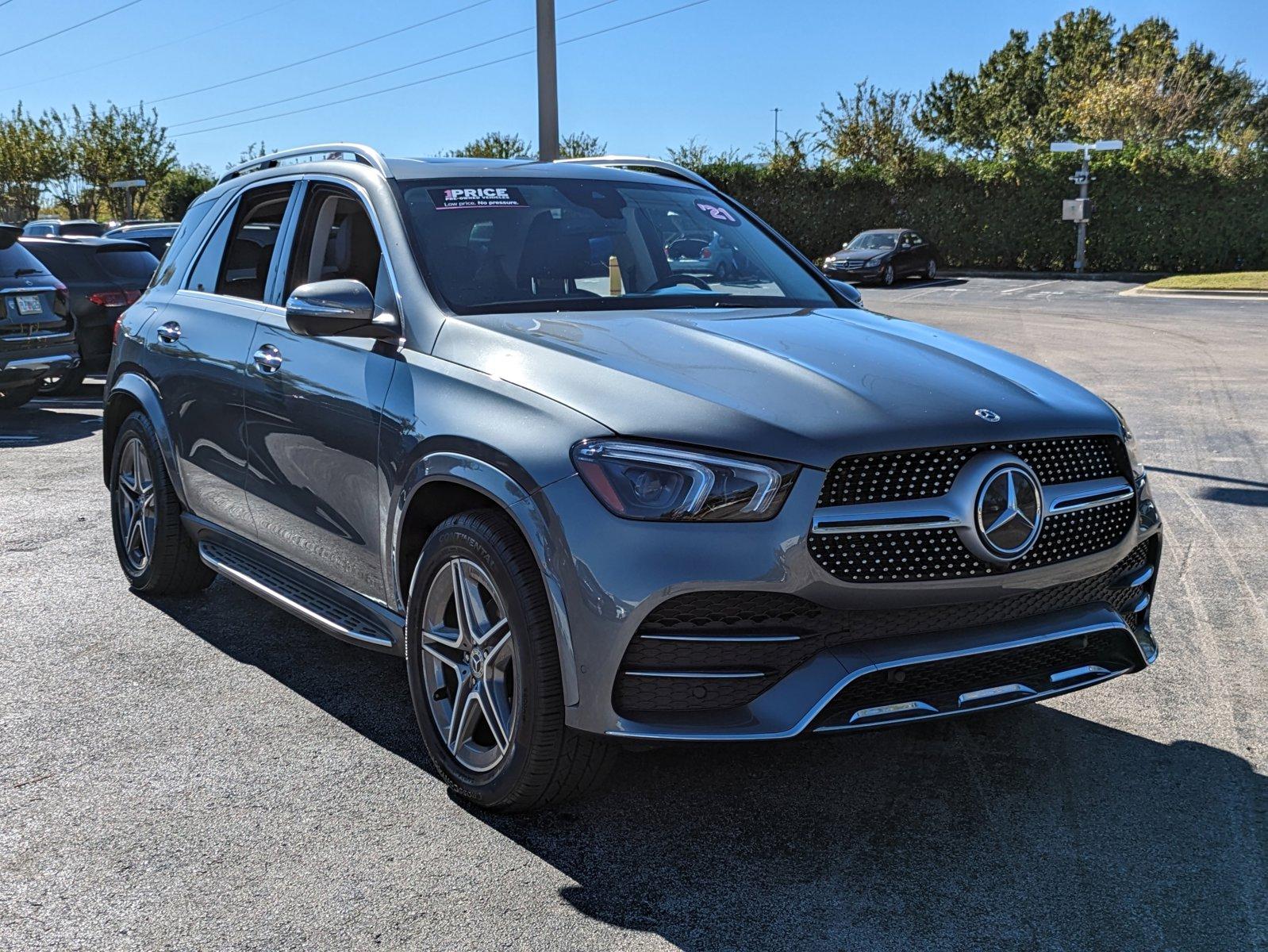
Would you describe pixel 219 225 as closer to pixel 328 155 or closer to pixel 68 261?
pixel 328 155

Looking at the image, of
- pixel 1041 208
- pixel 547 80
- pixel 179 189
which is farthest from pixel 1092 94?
pixel 547 80

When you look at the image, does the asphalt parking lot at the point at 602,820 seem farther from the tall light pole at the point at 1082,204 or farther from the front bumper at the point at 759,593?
the tall light pole at the point at 1082,204

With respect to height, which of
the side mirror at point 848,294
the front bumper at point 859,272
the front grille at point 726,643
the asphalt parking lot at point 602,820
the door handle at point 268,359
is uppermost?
the side mirror at point 848,294

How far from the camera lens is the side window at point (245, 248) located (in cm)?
518

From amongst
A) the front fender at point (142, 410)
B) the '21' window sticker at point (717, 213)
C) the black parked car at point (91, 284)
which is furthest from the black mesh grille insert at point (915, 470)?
the black parked car at point (91, 284)

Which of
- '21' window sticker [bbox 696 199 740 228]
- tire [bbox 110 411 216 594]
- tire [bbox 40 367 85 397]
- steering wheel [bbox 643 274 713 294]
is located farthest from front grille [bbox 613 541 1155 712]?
tire [bbox 40 367 85 397]

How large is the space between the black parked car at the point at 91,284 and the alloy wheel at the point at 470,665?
1157cm

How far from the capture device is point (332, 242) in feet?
15.9

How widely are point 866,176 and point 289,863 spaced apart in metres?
39.7

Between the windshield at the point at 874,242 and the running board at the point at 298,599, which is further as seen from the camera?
the windshield at the point at 874,242

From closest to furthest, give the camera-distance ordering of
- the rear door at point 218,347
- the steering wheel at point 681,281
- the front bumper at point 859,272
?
the steering wheel at point 681,281, the rear door at point 218,347, the front bumper at point 859,272

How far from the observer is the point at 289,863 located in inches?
136

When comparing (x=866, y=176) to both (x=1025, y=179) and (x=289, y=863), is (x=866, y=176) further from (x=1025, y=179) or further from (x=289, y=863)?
(x=289, y=863)

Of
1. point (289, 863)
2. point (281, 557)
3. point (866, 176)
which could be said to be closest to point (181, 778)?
point (289, 863)
